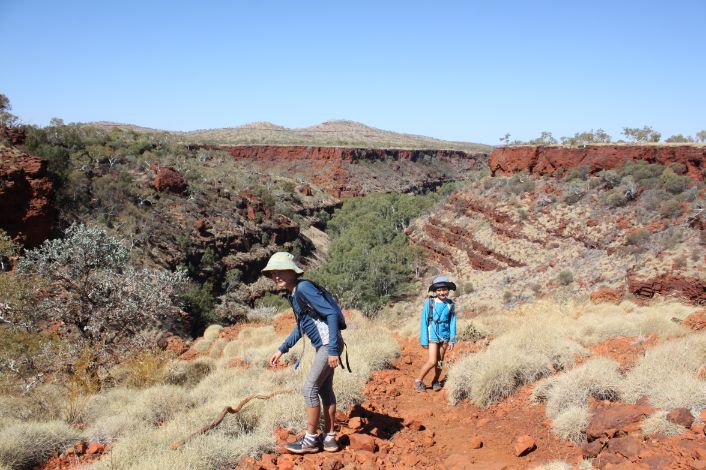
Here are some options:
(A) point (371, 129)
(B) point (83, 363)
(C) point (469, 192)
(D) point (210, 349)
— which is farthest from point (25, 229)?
(A) point (371, 129)

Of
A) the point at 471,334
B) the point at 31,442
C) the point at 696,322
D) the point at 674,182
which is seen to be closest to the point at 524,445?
the point at 471,334

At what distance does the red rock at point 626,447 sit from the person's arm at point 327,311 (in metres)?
2.25

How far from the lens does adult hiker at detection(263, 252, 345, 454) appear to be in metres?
3.94

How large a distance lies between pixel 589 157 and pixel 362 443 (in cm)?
2710

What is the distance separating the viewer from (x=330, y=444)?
13.9 feet

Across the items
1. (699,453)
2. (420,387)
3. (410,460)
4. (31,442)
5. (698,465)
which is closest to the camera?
(698,465)

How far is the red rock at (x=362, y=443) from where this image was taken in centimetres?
431

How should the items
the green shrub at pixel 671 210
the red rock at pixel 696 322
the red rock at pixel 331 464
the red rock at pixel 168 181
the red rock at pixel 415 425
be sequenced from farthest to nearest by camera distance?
the red rock at pixel 168 181, the green shrub at pixel 671 210, the red rock at pixel 696 322, the red rock at pixel 415 425, the red rock at pixel 331 464

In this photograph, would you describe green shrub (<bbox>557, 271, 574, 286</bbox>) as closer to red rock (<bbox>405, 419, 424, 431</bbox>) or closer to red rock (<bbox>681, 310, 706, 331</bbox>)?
red rock (<bbox>681, 310, 706, 331</bbox>)

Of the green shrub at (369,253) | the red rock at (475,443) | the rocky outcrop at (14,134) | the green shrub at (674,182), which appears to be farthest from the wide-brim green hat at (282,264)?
the rocky outcrop at (14,134)

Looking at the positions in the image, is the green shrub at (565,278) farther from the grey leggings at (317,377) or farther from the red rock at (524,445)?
the grey leggings at (317,377)

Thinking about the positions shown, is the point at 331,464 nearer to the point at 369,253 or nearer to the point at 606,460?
the point at 606,460

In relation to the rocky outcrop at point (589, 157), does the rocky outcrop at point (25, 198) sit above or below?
below

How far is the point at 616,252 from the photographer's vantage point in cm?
1898
